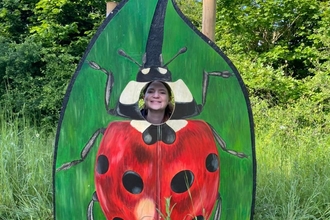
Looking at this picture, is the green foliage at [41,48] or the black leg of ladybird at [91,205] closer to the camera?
the black leg of ladybird at [91,205]

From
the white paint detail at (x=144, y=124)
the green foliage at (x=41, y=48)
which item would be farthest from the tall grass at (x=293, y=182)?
the green foliage at (x=41, y=48)

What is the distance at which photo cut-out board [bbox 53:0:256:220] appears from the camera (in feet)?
5.75

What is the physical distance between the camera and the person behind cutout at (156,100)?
1793 mm

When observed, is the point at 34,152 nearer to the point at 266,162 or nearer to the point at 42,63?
the point at 266,162

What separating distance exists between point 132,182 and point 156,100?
1.35 ft

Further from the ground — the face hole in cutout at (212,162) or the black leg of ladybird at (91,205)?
the face hole in cutout at (212,162)

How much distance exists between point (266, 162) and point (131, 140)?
1.58 metres

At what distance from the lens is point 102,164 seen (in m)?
1.76

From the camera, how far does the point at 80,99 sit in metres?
1.76

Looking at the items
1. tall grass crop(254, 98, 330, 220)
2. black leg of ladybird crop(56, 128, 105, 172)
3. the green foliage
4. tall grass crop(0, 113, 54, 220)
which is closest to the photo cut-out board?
black leg of ladybird crop(56, 128, 105, 172)

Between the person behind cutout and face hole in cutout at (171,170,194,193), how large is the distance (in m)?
0.28

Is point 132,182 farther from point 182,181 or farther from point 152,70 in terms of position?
point 152,70

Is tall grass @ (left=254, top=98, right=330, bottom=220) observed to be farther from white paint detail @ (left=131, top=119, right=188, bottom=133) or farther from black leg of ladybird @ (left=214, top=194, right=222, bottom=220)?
white paint detail @ (left=131, top=119, right=188, bottom=133)

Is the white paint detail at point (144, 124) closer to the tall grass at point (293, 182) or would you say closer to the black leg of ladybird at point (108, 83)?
the black leg of ladybird at point (108, 83)
